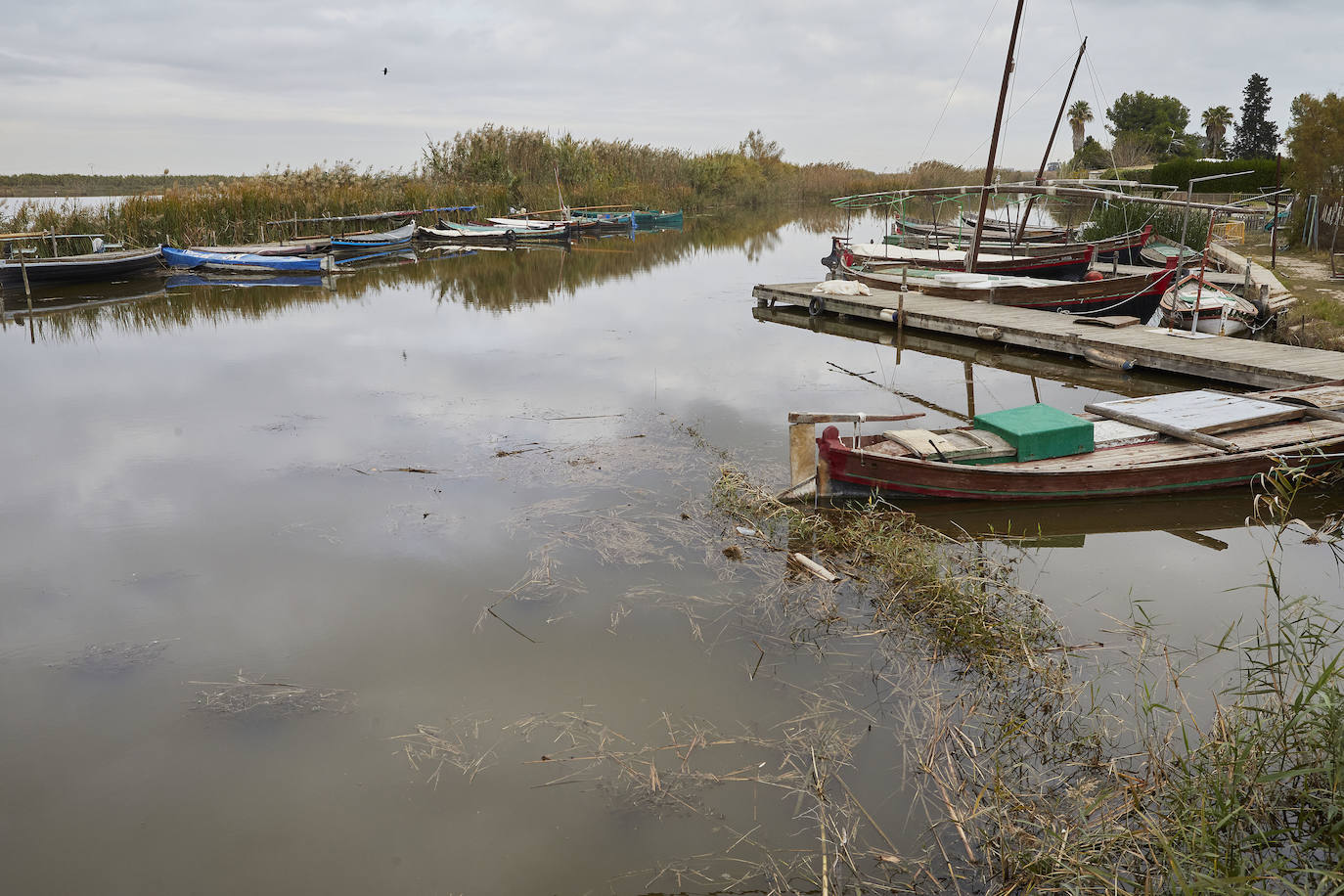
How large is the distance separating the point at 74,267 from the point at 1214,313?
2662cm

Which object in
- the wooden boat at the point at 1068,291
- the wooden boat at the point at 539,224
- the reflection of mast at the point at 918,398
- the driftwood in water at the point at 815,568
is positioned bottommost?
the driftwood in water at the point at 815,568

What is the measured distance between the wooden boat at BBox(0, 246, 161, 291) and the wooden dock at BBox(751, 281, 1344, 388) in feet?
57.6

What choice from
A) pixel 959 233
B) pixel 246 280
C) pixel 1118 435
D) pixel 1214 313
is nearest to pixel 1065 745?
pixel 1118 435

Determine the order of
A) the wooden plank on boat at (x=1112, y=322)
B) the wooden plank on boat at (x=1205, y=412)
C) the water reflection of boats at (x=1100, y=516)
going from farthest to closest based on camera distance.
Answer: the wooden plank on boat at (x=1112, y=322) → the wooden plank on boat at (x=1205, y=412) → the water reflection of boats at (x=1100, y=516)

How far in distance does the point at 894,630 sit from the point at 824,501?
2.18 meters

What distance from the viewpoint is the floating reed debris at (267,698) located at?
534cm

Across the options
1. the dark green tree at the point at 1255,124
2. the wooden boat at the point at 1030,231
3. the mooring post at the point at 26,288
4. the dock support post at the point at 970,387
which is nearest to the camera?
the dock support post at the point at 970,387

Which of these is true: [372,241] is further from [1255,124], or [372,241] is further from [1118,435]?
[1255,124]

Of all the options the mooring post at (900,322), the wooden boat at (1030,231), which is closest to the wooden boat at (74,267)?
the mooring post at (900,322)

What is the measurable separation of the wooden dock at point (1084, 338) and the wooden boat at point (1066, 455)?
2747mm

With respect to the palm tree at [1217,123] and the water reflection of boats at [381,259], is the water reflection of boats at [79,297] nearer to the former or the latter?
the water reflection of boats at [381,259]

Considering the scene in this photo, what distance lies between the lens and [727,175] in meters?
57.0

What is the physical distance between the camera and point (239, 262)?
2641cm

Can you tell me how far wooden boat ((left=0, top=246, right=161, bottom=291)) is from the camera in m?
22.5
